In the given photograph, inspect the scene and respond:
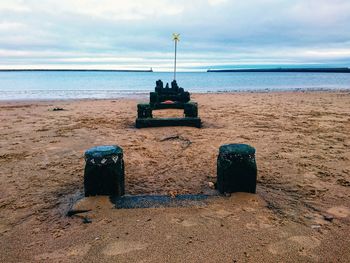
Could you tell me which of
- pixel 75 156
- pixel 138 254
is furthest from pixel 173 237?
pixel 75 156

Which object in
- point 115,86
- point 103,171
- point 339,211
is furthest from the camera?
point 115,86

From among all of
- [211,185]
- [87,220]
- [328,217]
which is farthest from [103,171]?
[328,217]

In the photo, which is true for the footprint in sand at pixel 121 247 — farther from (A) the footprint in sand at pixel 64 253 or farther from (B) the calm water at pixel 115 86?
(B) the calm water at pixel 115 86

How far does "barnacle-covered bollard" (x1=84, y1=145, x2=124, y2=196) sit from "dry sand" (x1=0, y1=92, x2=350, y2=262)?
0.23 metres

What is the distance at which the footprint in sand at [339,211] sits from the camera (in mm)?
3435

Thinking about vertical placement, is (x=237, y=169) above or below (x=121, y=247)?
above

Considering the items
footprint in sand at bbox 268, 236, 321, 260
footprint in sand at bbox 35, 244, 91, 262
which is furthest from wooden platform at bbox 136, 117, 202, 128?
footprint in sand at bbox 35, 244, 91, 262

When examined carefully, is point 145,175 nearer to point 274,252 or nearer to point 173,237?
point 173,237

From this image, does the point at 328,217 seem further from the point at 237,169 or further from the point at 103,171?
the point at 103,171

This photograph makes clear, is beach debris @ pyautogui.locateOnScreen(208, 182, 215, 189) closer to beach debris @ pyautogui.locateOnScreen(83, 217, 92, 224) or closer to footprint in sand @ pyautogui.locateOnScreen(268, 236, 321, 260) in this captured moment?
footprint in sand @ pyautogui.locateOnScreen(268, 236, 321, 260)

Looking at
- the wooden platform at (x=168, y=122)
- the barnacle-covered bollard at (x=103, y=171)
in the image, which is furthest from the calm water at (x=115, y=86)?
the barnacle-covered bollard at (x=103, y=171)

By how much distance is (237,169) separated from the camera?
12.6ft

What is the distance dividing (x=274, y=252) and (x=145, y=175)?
2.63 m

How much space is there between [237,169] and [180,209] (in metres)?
0.89
